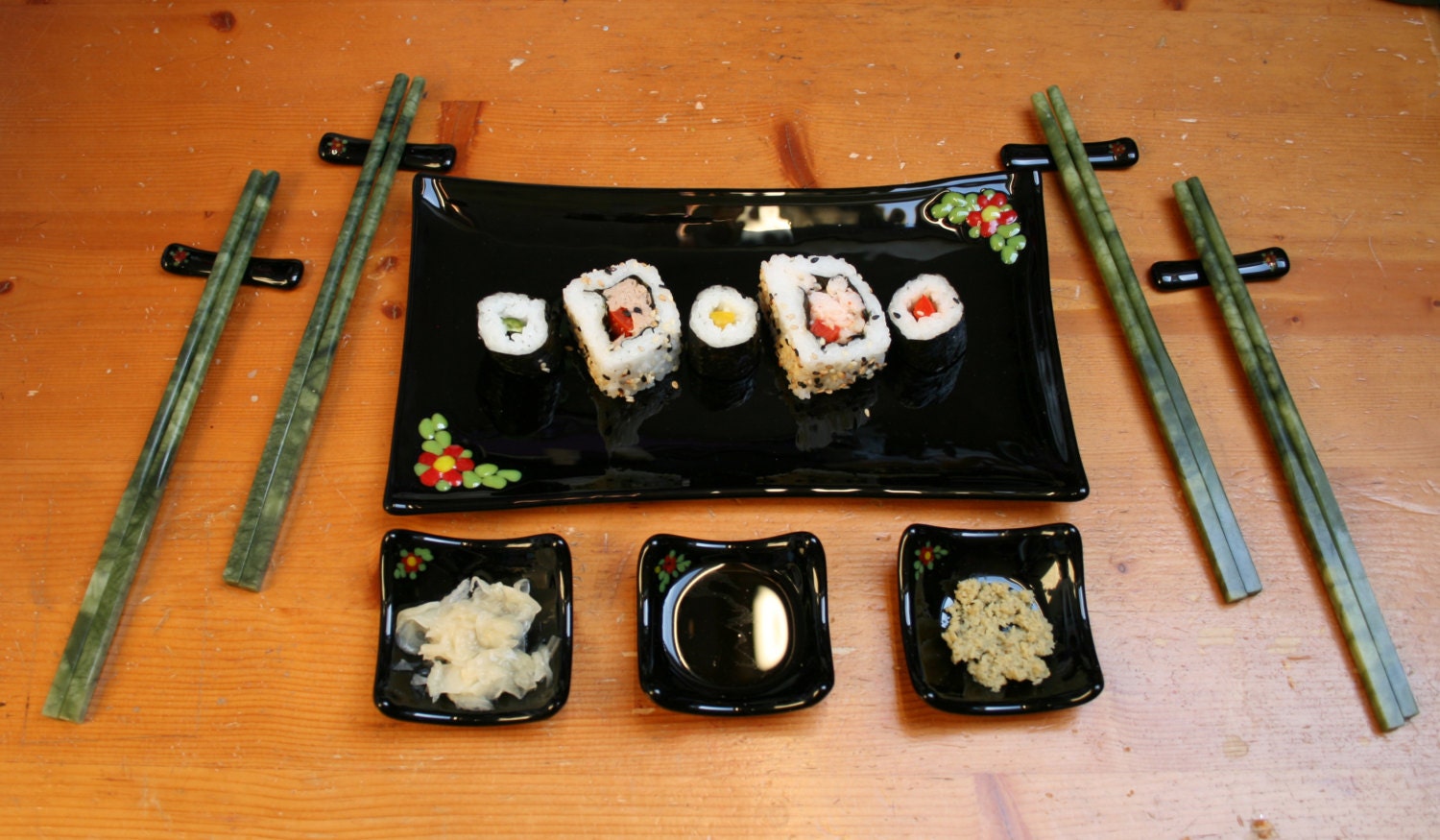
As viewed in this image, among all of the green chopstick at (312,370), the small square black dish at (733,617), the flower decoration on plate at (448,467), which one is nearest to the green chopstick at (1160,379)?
the small square black dish at (733,617)

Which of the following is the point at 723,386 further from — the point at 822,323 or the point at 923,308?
the point at 923,308

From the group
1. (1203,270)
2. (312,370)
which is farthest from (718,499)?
(1203,270)

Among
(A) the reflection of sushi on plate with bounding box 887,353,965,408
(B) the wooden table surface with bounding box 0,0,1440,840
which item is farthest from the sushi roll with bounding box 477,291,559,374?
(A) the reflection of sushi on plate with bounding box 887,353,965,408

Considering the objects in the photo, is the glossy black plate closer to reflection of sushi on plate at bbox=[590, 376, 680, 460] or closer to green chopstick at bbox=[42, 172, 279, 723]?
reflection of sushi on plate at bbox=[590, 376, 680, 460]

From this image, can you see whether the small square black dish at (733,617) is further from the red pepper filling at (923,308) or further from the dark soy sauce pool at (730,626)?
the red pepper filling at (923,308)

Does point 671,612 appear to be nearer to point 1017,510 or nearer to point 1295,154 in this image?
point 1017,510

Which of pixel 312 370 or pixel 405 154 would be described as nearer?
pixel 312 370
